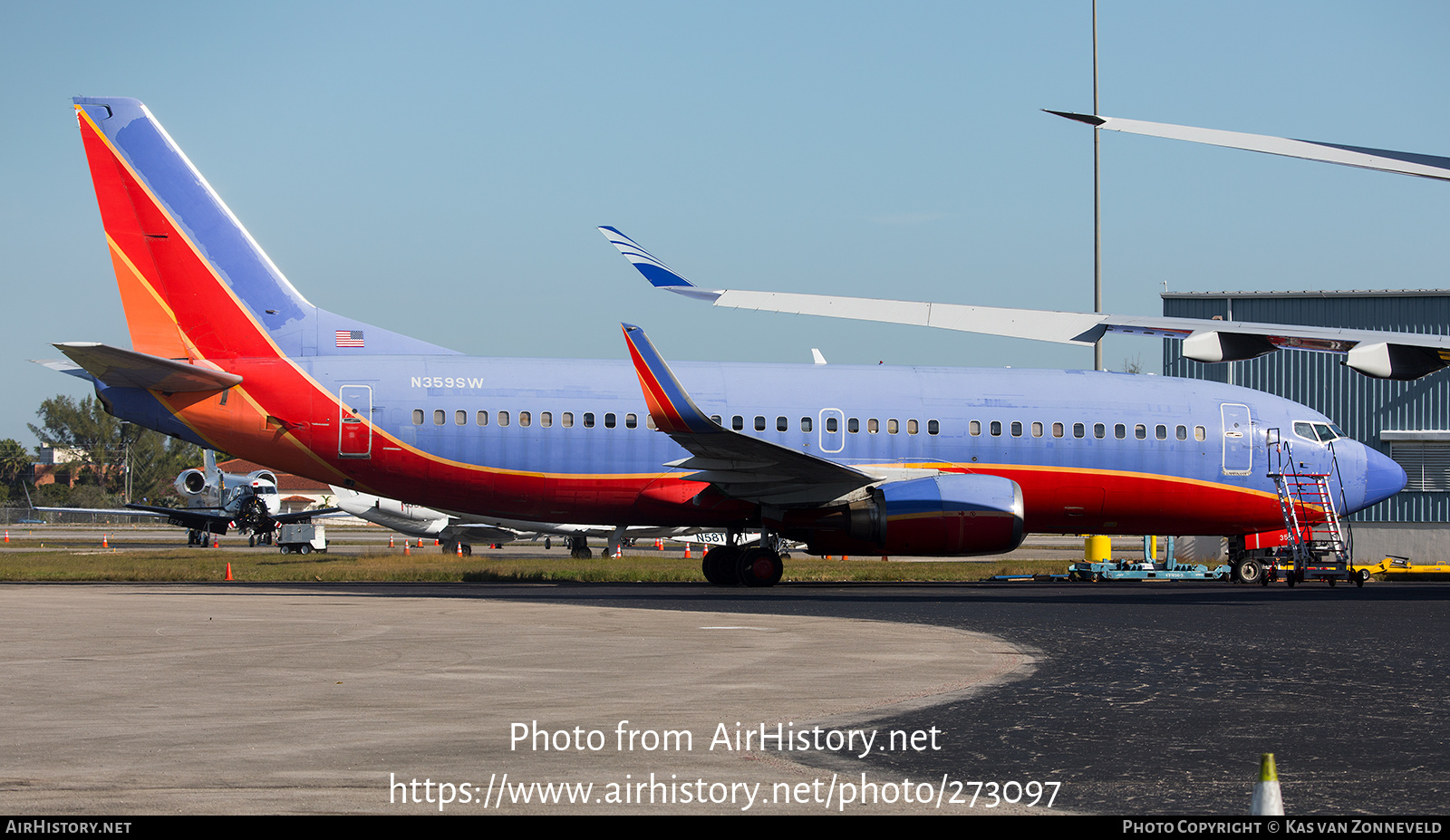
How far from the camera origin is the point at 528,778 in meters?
6.10

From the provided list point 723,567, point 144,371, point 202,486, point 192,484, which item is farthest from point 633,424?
point 202,486

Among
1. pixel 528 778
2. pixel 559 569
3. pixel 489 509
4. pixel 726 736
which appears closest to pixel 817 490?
pixel 489 509

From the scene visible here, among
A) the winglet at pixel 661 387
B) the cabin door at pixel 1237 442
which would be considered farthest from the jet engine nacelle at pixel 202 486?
the cabin door at pixel 1237 442

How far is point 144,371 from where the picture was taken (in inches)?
784

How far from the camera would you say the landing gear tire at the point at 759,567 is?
72.3 ft

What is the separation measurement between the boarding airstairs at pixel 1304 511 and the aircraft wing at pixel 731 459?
27.4 feet

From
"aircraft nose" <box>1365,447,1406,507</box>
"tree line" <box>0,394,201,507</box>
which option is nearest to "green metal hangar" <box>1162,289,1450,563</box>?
"aircraft nose" <box>1365,447,1406,507</box>

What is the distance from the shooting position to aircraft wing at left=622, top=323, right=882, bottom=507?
18.9 metres

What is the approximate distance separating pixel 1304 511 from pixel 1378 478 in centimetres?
208

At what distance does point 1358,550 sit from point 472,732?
122 ft

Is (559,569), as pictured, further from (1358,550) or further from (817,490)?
(1358,550)

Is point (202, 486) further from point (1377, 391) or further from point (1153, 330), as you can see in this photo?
point (1153, 330)

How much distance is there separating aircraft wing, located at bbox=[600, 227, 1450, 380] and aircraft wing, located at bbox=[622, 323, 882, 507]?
1416mm

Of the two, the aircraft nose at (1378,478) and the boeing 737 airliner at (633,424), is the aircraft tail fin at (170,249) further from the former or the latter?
the aircraft nose at (1378,478)
